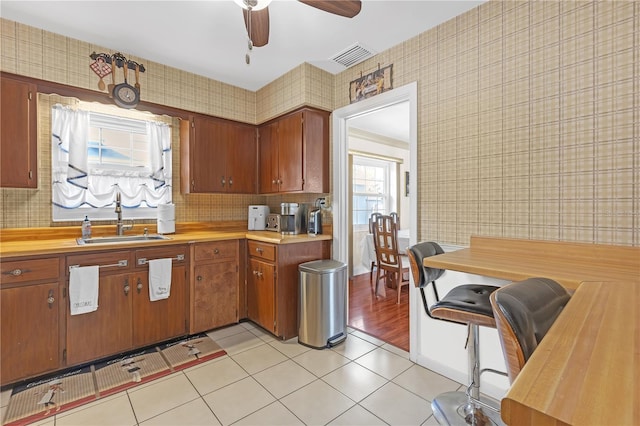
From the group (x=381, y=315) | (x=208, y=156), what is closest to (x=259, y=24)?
(x=208, y=156)

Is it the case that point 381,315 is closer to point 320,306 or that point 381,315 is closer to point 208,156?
point 320,306

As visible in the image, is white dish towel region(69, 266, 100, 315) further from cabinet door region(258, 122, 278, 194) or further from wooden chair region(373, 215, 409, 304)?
wooden chair region(373, 215, 409, 304)

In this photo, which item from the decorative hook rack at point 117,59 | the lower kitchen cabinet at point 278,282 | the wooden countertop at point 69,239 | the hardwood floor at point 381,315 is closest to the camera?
the wooden countertop at point 69,239

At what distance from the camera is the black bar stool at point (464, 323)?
144 centimetres

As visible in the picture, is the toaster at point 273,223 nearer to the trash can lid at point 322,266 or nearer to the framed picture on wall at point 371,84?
the trash can lid at point 322,266

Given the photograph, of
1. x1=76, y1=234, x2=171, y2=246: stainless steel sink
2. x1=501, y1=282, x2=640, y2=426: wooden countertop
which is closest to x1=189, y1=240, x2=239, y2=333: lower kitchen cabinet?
x1=76, y1=234, x2=171, y2=246: stainless steel sink

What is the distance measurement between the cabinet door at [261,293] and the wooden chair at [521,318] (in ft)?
6.85

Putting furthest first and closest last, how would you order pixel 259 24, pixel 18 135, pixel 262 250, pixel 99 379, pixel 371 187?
pixel 371 187 < pixel 262 250 < pixel 18 135 < pixel 99 379 < pixel 259 24

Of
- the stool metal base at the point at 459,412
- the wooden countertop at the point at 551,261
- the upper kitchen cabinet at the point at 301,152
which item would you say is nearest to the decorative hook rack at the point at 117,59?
the upper kitchen cabinet at the point at 301,152

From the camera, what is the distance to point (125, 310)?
236 cm

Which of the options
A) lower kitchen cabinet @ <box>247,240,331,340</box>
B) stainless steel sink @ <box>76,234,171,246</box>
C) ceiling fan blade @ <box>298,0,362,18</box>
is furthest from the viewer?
lower kitchen cabinet @ <box>247,240,331,340</box>

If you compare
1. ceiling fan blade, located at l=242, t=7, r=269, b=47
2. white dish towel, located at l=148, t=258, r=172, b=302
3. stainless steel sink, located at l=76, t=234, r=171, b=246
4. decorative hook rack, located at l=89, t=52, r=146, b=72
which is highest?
decorative hook rack, located at l=89, t=52, r=146, b=72

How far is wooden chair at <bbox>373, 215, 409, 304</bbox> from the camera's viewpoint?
12.4 feet

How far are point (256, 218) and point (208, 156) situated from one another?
862 mm
